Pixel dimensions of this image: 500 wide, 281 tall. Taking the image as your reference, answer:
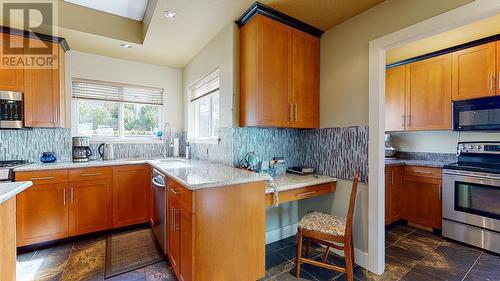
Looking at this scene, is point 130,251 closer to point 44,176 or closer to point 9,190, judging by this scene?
point 44,176

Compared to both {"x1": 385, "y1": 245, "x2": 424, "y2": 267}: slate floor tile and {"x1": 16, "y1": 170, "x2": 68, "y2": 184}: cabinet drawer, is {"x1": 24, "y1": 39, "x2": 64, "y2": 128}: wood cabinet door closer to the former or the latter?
{"x1": 16, "y1": 170, "x2": 68, "y2": 184}: cabinet drawer

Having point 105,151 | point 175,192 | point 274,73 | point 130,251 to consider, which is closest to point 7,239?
point 175,192

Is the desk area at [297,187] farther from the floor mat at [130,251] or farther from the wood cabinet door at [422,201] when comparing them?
the wood cabinet door at [422,201]

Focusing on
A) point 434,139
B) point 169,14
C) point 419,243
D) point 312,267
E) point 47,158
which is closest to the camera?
point 312,267

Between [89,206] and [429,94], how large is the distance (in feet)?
15.7

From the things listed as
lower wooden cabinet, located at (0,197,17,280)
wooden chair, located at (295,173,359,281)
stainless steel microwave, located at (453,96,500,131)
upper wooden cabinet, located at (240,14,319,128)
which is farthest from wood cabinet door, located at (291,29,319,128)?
lower wooden cabinet, located at (0,197,17,280)

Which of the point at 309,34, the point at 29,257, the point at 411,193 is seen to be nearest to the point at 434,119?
the point at 411,193

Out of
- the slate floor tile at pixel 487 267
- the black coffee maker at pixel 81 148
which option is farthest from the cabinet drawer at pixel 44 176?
the slate floor tile at pixel 487 267

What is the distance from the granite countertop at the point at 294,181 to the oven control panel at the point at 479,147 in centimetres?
206

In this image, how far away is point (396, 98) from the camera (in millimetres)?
3465

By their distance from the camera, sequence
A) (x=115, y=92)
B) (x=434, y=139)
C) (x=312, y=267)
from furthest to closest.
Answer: (x=115, y=92), (x=434, y=139), (x=312, y=267)

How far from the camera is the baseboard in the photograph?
8.55 feet

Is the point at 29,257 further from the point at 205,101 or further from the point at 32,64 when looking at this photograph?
the point at 205,101

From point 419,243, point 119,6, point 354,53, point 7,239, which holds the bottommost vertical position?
point 419,243
